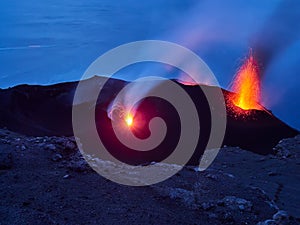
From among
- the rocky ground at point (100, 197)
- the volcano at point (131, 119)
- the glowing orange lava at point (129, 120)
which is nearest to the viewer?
the rocky ground at point (100, 197)

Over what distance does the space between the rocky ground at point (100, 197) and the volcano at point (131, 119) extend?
401cm

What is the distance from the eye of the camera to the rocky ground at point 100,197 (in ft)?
12.9

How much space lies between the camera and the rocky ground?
3924mm

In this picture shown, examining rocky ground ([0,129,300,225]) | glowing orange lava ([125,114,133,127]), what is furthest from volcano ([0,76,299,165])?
rocky ground ([0,129,300,225])

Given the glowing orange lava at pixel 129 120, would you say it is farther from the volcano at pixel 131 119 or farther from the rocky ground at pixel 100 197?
the rocky ground at pixel 100 197

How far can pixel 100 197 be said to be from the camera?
14.5ft

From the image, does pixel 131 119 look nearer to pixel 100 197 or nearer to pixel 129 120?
pixel 129 120

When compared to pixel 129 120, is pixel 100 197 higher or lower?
lower

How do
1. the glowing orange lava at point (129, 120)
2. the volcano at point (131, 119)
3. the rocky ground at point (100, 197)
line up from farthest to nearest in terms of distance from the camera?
1. the glowing orange lava at point (129, 120)
2. the volcano at point (131, 119)
3. the rocky ground at point (100, 197)

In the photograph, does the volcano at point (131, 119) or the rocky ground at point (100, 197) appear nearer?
the rocky ground at point (100, 197)

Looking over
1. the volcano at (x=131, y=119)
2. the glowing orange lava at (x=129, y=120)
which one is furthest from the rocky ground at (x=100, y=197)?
the glowing orange lava at (x=129, y=120)

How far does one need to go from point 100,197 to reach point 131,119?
29.8ft

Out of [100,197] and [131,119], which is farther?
[131,119]

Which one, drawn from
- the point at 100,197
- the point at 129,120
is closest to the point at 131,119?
the point at 129,120
